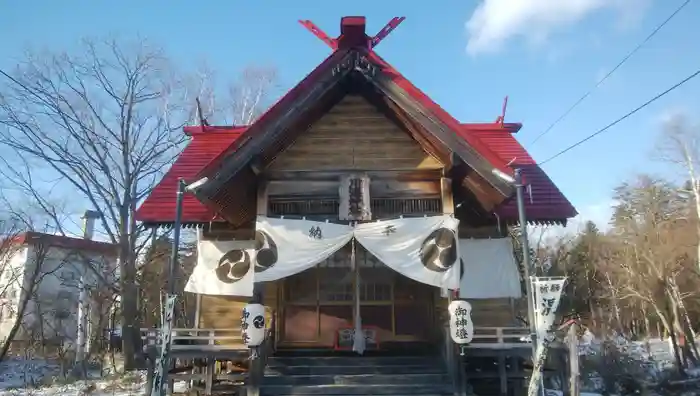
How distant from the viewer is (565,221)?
11.9 meters

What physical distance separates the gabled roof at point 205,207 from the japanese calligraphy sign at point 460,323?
8.28ft

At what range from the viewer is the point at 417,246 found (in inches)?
382

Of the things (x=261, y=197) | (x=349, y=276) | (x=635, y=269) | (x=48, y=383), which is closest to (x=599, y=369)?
(x=635, y=269)

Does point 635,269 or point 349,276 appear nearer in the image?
point 349,276

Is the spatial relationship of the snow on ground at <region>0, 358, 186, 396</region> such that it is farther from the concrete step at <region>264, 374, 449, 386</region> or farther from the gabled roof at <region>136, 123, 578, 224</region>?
the concrete step at <region>264, 374, 449, 386</region>

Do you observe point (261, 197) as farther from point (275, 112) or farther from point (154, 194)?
point (154, 194)

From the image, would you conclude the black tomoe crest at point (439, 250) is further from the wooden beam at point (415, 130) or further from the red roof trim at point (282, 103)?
the red roof trim at point (282, 103)

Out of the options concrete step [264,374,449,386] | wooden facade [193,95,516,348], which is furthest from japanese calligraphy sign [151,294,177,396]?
wooden facade [193,95,516,348]

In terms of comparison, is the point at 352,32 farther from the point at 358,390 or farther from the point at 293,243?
the point at 358,390

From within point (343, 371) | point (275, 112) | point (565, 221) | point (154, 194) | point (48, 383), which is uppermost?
point (275, 112)

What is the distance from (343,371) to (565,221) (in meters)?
6.13

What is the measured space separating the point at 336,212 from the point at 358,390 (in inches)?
137

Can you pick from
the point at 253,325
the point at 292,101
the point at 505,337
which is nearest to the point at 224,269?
the point at 253,325

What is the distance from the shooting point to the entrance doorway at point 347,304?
1230 centimetres
